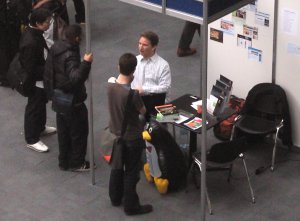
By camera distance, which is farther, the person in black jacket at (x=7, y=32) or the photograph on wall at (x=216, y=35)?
the person in black jacket at (x=7, y=32)

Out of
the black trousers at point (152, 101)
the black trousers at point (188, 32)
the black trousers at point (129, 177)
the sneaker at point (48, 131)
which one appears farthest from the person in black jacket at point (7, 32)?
the black trousers at point (129, 177)

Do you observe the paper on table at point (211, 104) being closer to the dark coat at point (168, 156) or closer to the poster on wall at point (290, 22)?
the dark coat at point (168, 156)

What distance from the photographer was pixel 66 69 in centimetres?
757

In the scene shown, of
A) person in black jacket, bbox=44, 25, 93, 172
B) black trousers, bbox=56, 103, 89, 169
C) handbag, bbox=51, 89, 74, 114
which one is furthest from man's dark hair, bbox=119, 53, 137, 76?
black trousers, bbox=56, 103, 89, 169

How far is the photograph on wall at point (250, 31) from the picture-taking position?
27.3 ft

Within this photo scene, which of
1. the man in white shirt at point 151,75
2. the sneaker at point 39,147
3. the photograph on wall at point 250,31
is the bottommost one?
the sneaker at point 39,147

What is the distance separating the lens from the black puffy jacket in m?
7.41

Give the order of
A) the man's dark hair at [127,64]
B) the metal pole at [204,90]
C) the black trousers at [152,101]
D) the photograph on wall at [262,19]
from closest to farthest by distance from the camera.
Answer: the metal pole at [204,90]
the man's dark hair at [127,64]
the black trousers at [152,101]
the photograph on wall at [262,19]

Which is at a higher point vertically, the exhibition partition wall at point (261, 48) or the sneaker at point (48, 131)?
the exhibition partition wall at point (261, 48)

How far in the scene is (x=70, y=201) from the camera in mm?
7672

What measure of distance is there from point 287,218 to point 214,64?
2.32 m

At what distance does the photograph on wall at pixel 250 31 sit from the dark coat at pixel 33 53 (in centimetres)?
217

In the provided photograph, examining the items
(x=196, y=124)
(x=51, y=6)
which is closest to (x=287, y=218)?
(x=196, y=124)

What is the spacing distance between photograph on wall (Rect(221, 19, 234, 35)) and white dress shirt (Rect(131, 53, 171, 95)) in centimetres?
116
